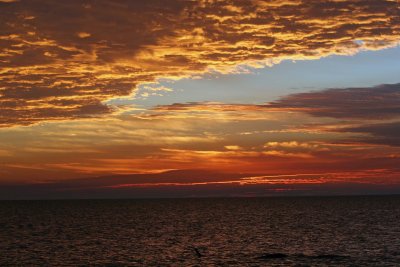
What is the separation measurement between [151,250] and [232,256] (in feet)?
45.7

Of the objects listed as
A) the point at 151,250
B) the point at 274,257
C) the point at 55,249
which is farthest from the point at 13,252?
the point at 274,257

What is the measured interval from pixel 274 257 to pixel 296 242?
70.0 feet

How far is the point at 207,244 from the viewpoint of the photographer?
88.5 meters

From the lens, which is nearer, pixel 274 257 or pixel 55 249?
pixel 274 257

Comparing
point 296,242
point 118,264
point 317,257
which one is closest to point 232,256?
point 317,257

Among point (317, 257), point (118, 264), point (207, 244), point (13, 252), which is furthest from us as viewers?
point (207, 244)

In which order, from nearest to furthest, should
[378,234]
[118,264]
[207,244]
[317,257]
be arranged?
[118,264] < [317,257] < [207,244] < [378,234]

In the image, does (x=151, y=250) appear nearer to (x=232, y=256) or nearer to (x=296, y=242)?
(x=232, y=256)

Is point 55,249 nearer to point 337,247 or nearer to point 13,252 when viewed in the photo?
point 13,252

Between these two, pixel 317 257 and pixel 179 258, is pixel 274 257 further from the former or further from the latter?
pixel 179 258

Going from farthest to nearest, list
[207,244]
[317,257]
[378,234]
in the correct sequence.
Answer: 1. [378,234]
2. [207,244]
3. [317,257]

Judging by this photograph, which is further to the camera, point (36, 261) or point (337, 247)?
point (337, 247)

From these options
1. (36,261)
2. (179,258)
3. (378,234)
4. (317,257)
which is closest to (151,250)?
(179,258)

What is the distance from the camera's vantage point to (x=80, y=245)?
292 feet
